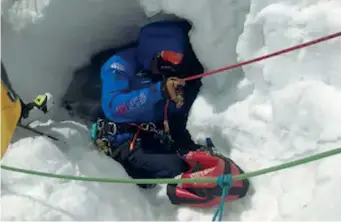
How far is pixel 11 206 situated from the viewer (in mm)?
1635

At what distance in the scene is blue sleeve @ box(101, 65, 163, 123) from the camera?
2.19 m

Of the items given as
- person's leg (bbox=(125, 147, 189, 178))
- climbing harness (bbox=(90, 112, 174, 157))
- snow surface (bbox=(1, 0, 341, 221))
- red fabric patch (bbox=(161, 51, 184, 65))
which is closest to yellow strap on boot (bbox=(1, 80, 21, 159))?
snow surface (bbox=(1, 0, 341, 221))

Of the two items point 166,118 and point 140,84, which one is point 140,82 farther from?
point 166,118

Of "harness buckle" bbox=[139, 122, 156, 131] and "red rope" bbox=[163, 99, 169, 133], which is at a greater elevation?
"red rope" bbox=[163, 99, 169, 133]

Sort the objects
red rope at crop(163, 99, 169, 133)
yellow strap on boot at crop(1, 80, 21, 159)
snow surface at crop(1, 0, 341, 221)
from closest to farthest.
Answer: snow surface at crop(1, 0, 341, 221), yellow strap on boot at crop(1, 80, 21, 159), red rope at crop(163, 99, 169, 133)

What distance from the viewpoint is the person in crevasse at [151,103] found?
2172 mm

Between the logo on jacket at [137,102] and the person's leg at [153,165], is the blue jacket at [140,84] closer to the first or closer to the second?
the logo on jacket at [137,102]

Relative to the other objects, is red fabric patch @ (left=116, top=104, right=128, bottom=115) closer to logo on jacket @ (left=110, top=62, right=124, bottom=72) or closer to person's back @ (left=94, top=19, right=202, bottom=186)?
person's back @ (left=94, top=19, right=202, bottom=186)

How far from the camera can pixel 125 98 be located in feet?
7.29

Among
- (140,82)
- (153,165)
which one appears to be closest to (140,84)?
(140,82)

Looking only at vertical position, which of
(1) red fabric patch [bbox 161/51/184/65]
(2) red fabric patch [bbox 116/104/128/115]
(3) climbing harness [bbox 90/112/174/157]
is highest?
(1) red fabric patch [bbox 161/51/184/65]

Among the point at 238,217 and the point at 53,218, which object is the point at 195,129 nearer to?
the point at 238,217

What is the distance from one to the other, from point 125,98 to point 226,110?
449 mm

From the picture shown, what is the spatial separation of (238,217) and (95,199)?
1.57 feet
